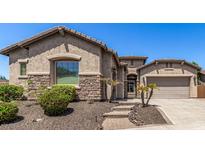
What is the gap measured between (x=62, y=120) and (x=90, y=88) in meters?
4.84

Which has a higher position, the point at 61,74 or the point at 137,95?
the point at 61,74

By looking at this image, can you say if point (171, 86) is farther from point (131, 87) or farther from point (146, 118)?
point (146, 118)

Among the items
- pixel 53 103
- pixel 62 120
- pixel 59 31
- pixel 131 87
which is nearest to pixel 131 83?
pixel 131 87

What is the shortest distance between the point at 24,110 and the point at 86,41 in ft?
19.3

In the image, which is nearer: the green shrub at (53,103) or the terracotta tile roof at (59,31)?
the green shrub at (53,103)

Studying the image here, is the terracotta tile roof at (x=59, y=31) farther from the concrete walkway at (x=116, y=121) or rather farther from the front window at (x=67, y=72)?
the concrete walkway at (x=116, y=121)

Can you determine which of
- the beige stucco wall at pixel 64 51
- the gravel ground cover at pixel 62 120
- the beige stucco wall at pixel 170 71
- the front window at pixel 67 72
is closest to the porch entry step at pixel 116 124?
the gravel ground cover at pixel 62 120

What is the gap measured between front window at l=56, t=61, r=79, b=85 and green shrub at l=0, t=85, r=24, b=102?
258 cm

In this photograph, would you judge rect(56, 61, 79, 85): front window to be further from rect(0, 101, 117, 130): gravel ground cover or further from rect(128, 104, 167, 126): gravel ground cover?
rect(128, 104, 167, 126): gravel ground cover

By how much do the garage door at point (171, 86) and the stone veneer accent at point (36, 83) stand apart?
43.0 feet

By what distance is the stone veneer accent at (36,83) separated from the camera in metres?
14.4
